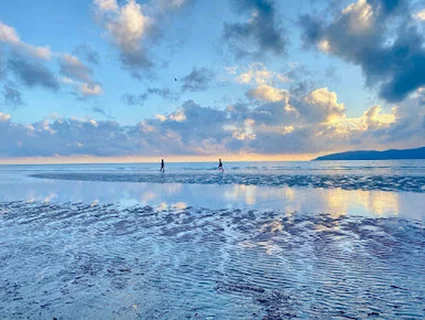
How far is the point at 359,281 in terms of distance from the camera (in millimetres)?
7090

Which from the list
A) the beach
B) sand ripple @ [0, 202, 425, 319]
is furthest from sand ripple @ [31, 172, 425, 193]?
sand ripple @ [0, 202, 425, 319]

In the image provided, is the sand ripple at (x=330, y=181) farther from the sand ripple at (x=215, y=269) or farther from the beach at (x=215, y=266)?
the sand ripple at (x=215, y=269)

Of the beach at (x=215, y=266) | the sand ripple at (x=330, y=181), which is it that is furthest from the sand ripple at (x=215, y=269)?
the sand ripple at (x=330, y=181)

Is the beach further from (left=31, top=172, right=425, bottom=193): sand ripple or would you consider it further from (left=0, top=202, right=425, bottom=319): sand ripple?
(left=31, top=172, right=425, bottom=193): sand ripple

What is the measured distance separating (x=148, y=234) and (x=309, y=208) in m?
10.5

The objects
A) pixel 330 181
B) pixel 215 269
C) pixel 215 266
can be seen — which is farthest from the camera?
A: pixel 330 181

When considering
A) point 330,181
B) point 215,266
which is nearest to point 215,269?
point 215,266

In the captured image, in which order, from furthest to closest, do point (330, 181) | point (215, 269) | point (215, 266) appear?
point (330, 181) → point (215, 266) → point (215, 269)

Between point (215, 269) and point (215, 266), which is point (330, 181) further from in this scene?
point (215, 269)

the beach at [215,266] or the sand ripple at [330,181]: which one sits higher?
the sand ripple at [330,181]

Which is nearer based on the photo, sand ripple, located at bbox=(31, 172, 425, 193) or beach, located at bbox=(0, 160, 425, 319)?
beach, located at bbox=(0, 160, 425, 319)

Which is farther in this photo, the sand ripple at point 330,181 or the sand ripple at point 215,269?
the sand ripple at point 330,181

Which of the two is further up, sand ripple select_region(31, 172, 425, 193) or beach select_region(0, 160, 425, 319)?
sand ripple select_region(31, 172, 425, 193)

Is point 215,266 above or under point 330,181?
under
